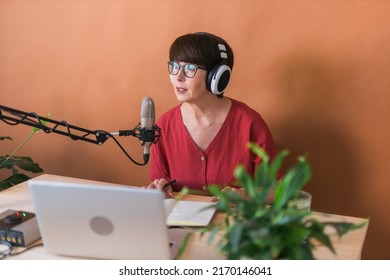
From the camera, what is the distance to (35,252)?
125cm

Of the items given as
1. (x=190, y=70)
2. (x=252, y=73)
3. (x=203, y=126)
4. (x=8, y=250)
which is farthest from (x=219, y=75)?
(x=8, y=250)

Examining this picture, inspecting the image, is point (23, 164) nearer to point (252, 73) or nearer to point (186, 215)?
point (186, 215)

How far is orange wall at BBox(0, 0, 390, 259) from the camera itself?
6.11 feet

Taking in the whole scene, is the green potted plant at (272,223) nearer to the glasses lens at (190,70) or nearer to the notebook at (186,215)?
the notebook at (186,215)

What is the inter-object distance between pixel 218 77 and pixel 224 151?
1.18ft

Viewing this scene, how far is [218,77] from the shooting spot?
5.42 ft

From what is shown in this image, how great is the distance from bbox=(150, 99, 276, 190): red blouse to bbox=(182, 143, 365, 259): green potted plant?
860 millimetres

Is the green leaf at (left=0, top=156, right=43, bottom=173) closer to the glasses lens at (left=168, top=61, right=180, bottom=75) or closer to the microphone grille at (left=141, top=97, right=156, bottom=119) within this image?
the glasses lens at (left=168, top=61, right=180, bottom=75)

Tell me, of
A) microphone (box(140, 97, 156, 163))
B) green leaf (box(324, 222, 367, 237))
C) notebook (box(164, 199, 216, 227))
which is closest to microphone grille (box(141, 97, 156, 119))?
microphone (box(140, 97, 156, 163))

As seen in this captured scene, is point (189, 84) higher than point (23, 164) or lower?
higher
